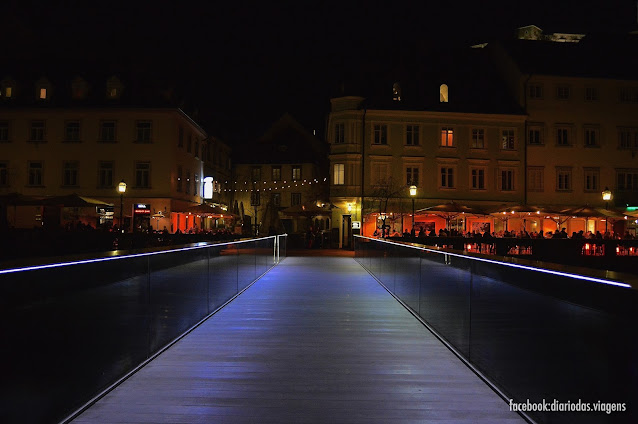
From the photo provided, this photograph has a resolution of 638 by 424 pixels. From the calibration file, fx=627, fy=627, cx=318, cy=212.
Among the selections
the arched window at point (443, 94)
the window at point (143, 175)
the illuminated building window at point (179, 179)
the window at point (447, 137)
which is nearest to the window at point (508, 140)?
the window at point (447, 137)

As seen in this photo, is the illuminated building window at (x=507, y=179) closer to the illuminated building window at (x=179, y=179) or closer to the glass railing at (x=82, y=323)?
the illuminated building window at (x=179, y=179)

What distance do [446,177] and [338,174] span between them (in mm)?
7989

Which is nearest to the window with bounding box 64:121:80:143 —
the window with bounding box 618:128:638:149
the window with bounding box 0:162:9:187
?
the window with bounding box 0:162:9:187

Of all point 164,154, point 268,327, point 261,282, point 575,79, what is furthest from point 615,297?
point 575,79

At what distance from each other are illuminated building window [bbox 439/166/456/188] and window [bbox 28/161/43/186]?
2825 centimetres

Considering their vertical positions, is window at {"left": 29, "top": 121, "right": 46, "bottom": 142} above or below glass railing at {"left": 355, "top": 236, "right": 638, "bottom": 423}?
above

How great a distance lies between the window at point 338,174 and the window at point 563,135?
16139mm

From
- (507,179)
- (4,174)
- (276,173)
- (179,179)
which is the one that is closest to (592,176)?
(507,179)

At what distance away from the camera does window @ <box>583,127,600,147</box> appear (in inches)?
1833

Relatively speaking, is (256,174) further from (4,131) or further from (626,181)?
(626,181)

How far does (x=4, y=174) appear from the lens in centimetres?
4281

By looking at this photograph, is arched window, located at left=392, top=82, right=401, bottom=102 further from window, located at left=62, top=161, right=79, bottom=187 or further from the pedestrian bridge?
the pedestrian bridge

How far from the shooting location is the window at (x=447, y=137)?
46.2 meters

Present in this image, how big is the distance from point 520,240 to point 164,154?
24549 mm
